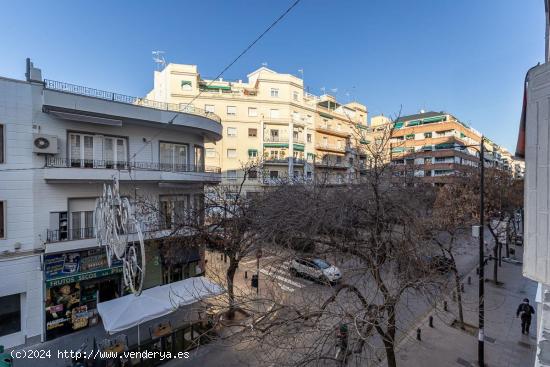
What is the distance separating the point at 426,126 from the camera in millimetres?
50750

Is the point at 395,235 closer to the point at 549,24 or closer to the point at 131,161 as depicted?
the point at 549,24

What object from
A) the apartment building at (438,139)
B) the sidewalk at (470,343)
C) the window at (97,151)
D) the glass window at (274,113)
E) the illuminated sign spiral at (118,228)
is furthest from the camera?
the apartment building at (438,139)

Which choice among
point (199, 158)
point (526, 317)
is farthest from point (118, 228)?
point (526, 317)

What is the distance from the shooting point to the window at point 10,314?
10.3 m

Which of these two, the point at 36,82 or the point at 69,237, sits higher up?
the point at 36,82

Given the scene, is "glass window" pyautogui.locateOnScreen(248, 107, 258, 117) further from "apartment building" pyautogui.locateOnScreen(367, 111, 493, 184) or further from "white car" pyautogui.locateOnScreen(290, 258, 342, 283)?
"white car" pyautogui.locateOnScreen(290, 258, 342, 283)

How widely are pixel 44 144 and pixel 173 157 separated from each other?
5.33m

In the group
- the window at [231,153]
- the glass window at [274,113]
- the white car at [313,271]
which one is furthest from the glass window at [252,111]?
the white car at [313,271]

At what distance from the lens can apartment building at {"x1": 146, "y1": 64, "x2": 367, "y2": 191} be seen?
103 ft

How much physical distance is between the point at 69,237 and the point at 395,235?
12.2 m

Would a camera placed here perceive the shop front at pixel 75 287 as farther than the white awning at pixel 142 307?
Yes

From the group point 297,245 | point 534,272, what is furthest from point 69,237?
point 534,272

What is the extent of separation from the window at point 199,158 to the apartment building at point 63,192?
2.05 meters

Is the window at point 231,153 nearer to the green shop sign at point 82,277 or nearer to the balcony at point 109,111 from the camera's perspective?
the balcony at point 109,111
